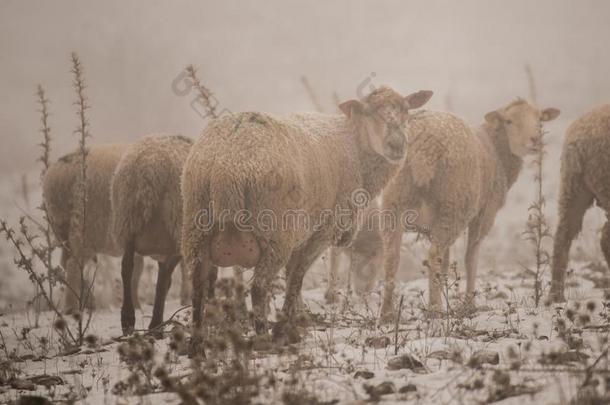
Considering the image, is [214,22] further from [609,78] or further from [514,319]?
[514,319]

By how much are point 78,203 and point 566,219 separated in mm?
5643

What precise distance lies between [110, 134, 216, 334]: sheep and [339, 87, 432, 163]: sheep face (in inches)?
68.2

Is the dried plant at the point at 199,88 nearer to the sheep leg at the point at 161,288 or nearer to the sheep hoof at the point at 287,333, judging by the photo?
the sheep leg at the point at 161,288

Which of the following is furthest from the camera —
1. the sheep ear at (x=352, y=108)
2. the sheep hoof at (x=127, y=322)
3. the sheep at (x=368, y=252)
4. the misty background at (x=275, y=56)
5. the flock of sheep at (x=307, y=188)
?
the misty background at (x=275, y=56)

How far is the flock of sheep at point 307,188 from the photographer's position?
4.66 m

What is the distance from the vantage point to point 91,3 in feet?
101

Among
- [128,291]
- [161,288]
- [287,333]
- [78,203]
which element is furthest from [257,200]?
[78,203]

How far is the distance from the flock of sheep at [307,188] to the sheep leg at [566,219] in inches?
0.4

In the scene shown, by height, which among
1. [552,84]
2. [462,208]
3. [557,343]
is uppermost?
[552,84]

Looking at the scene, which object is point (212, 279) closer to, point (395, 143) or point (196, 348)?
point (196, 348)

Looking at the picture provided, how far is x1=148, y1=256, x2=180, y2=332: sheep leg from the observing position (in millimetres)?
6195

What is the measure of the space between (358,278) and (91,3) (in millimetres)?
26397

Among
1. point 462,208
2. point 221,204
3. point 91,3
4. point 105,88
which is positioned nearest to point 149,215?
point 221,204

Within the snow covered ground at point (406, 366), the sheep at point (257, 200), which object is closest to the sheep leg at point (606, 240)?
the snow covered ground at point (406, 366)
